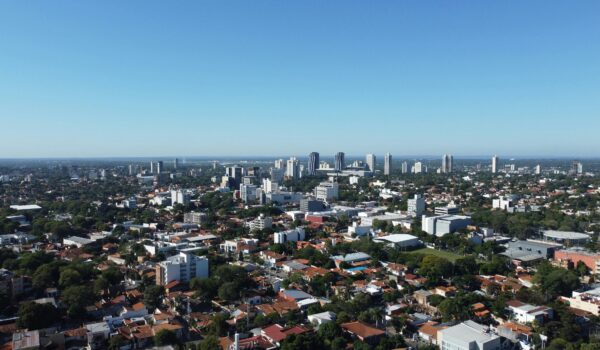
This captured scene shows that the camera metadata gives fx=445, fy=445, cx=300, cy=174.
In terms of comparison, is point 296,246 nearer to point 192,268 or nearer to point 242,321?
point 192,268

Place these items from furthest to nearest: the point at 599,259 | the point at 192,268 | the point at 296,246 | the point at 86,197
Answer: the point at 86,197 < the point at 296,246 < the point at 599,259 < the point at 192,268

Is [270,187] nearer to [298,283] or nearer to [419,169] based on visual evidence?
[298,283]

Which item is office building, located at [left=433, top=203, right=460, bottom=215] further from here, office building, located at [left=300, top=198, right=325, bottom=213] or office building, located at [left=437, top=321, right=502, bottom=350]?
office building, located at [left=437, top=321, right=502, bottom=350]

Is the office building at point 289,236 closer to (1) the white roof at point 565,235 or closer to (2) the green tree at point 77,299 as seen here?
(2) the green tree at point 77,299

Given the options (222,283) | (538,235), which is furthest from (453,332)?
(538,235)

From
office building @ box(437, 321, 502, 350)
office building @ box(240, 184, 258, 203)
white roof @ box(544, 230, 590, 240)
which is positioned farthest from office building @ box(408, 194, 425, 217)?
office building @ box(437, 321, 502, 350)

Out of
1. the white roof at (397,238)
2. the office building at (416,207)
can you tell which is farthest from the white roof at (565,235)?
the office building at (416,207)

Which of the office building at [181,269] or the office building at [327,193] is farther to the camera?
the office building at [327,193]
